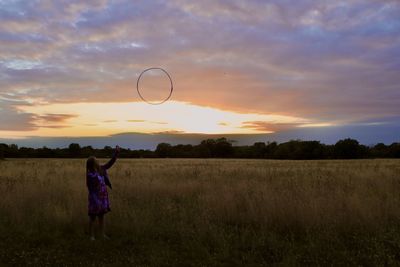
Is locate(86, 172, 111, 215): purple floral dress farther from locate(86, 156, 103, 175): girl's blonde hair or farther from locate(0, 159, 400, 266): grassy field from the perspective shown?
locate(0, 159, 400, 266): grassy field

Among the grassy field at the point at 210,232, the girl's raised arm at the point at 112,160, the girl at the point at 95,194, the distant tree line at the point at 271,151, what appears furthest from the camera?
the distant tree line at the point at 271,151

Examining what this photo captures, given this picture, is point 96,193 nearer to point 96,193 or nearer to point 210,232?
point 96,193

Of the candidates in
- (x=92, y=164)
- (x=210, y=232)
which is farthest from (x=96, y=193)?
(x=210, y=232)

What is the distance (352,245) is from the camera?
23.7 ft

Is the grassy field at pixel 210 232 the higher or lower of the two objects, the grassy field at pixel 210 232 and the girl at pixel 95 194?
the lower

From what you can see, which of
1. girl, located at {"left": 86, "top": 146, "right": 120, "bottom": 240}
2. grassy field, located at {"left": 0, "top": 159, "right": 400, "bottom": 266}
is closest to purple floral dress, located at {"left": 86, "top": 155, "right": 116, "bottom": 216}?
girl, located at {"left": 86, "top": 146, "right": 120, "bottom": 240}

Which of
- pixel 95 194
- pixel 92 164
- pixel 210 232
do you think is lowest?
pixel 210 232


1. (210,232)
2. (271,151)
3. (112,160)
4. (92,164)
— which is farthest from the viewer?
(271,151)

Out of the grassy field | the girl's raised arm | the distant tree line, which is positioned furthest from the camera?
the distant tree line

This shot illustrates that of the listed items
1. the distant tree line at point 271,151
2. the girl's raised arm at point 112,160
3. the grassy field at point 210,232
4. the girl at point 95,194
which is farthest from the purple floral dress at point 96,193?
the distant tree line at point 271,151

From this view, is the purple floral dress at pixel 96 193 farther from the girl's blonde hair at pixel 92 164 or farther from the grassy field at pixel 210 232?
the grassy field at pixel 210 232

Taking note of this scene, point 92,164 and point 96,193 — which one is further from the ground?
point 92,164

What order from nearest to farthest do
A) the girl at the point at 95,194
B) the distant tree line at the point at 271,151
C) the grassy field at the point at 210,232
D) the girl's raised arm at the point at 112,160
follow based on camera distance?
the grassy field at the point at 210,232
the girl at the point at 95,194
the girl's raised arm at the point at 112,160
the distant tree line at the point at 271,151

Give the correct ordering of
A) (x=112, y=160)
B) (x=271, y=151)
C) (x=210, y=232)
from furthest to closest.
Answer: (x=271, y=151) < (x=112, y=160) < (x=210, y=232)
